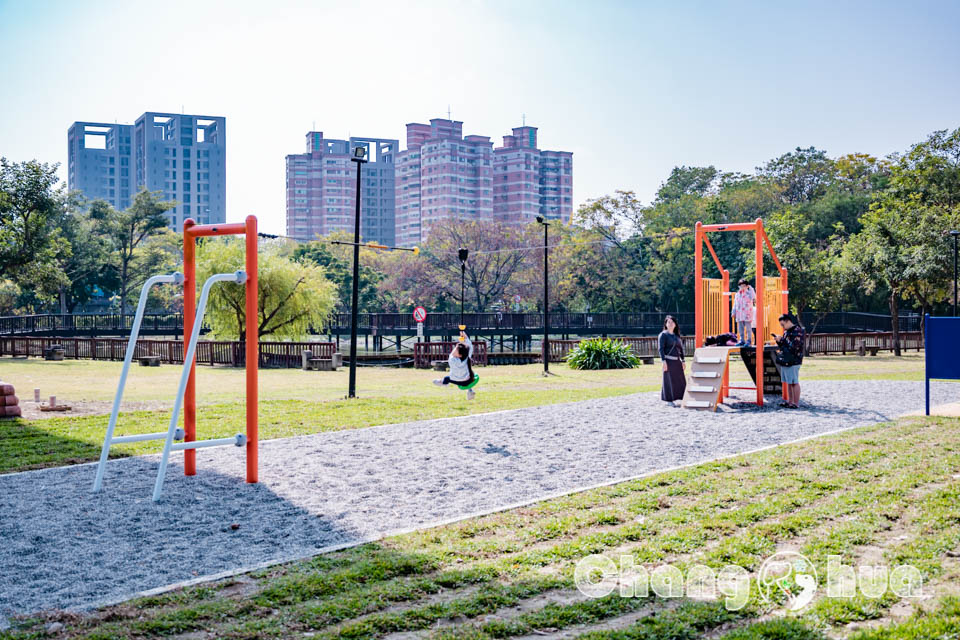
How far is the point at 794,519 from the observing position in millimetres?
6215

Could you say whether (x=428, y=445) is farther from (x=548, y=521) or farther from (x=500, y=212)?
(x=500, y=212)

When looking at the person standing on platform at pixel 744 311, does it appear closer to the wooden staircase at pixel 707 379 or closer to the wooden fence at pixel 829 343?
the wooden staircase at pixel 707 379

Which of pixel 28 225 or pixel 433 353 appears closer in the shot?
pixel 433 353

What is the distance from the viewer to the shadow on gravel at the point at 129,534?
5047 millimetres

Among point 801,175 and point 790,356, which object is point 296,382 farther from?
point 801,175

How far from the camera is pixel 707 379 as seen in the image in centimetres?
1481

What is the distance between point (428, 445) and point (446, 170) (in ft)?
465

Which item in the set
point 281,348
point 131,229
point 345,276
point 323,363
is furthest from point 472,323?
point 131,229

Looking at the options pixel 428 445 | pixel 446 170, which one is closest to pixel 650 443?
pixel 428 445

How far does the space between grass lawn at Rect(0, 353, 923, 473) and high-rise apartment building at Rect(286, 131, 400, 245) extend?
144017mm

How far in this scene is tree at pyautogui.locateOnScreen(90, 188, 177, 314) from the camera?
71.1 meters

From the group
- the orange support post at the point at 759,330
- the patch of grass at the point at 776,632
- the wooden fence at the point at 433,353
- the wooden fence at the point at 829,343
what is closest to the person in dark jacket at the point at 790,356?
the orange support post at the point at 759,330

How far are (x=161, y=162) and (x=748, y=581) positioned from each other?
613 feet

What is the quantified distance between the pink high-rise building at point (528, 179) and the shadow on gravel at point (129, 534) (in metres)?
147
